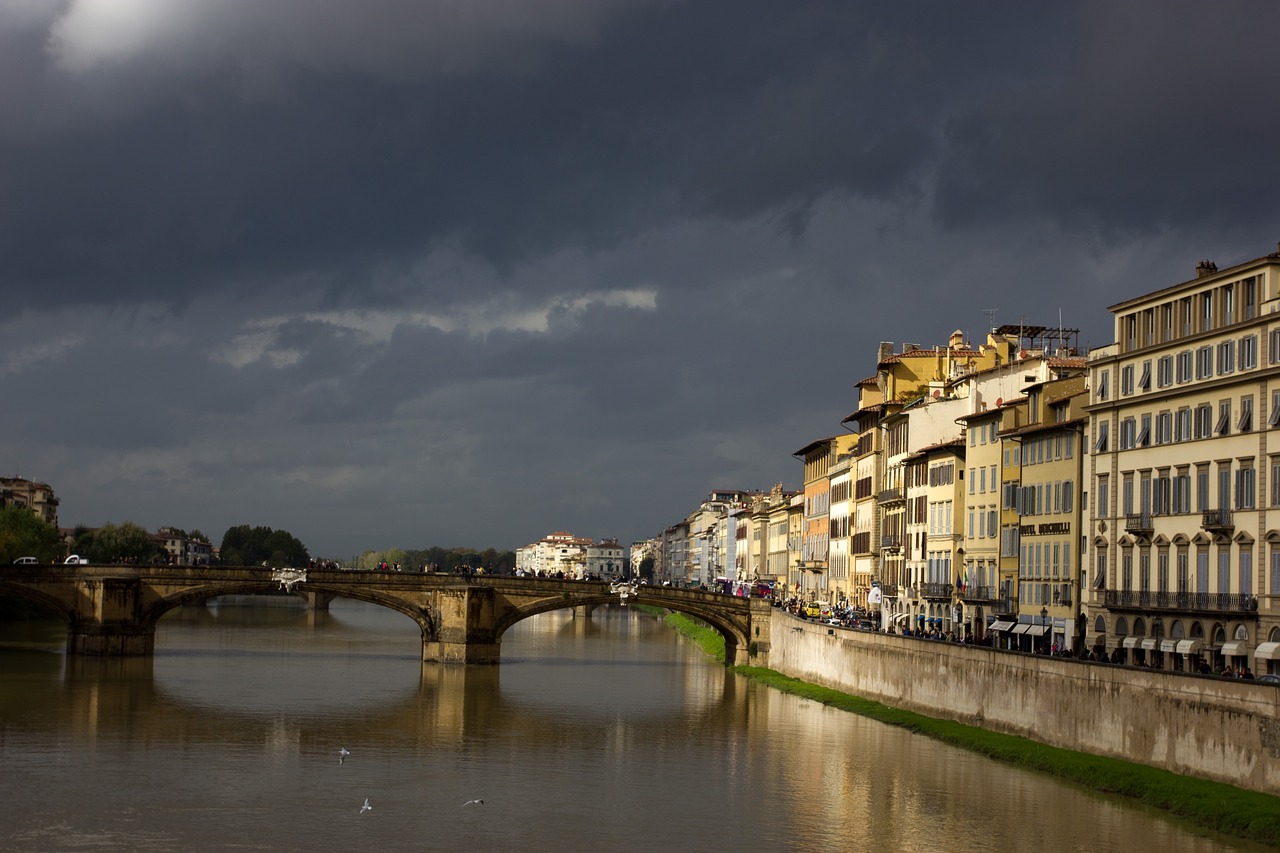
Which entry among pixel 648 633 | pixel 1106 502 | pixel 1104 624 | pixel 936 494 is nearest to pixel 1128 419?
pixel 1106 502

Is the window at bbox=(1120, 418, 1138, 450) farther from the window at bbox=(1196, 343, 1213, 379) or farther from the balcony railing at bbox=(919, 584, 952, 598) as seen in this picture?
the balcony railing at bbox=(919, 584, 952, 598)

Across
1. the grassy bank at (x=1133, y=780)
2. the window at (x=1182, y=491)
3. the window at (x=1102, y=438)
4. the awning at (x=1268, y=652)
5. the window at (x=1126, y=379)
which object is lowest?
the grassy bank at (x=1133, y=780)

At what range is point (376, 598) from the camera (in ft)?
261

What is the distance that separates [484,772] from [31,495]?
15086 centimetres

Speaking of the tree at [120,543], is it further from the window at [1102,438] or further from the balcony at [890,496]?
the window at [1102,438]

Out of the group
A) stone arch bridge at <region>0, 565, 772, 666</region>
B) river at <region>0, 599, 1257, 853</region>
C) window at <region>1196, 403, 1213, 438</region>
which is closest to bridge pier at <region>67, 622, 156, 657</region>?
stone arch bridge at <region>0, 565, 772, 666</region>

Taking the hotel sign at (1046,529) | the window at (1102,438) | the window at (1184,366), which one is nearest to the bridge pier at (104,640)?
the hotel sign at (1046,529)

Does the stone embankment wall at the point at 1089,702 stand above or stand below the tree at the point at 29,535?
below

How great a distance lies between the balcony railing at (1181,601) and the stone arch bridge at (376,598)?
1273 inches

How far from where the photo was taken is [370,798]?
3788 centimetres

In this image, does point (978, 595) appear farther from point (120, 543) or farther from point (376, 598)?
point (120, 543)

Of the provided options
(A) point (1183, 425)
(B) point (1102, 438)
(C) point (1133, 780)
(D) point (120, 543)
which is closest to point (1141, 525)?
(A) point (1183, 425)

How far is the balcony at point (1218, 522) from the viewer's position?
43.8m

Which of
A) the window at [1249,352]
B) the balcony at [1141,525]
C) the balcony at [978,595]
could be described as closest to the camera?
the window at [1249,352]
